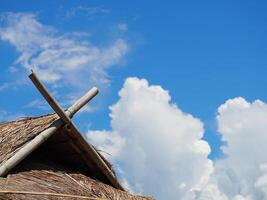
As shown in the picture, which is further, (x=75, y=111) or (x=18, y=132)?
(x=18, y=132)

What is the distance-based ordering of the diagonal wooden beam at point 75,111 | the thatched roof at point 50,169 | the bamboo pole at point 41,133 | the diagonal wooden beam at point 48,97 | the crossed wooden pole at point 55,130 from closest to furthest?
the thatched roof at point 50,169 < the bamboo pole at point 41,133 < the crossed wooden pole at point 55,130 < the diagonal wooden beam at point 48,97 < the diagonal wooden beam at point 75,111

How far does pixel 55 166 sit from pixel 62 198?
141 centimetres

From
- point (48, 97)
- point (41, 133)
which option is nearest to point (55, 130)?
point (41, 133)

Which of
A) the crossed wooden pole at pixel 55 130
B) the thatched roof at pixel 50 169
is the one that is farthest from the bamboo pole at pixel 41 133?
the thatched roof at pixel 50 169

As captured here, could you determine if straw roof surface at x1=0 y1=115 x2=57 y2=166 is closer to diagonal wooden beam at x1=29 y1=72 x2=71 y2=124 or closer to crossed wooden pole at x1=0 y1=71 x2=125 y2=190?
crossed wooden pole at x1=0 y1=71 x2=125 y2=190

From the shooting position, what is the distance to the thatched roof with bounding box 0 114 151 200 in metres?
7.58

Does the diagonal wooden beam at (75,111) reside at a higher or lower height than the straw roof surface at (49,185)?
higher

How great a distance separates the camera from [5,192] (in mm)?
7035

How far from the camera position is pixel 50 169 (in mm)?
8594

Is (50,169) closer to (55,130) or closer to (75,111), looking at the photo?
(55,130)

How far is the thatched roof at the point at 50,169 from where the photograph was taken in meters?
7.58

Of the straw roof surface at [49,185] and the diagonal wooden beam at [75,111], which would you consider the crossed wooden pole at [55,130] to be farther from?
the straw roof surface at [49,185]

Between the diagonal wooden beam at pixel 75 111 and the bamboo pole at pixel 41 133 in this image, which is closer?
the bamboo pole at pixel 41 133

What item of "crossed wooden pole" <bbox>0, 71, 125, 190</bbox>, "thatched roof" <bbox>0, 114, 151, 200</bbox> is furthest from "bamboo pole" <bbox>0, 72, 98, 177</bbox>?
"thatched roof" <bbox>0, 114, 151, 200</bbox>
